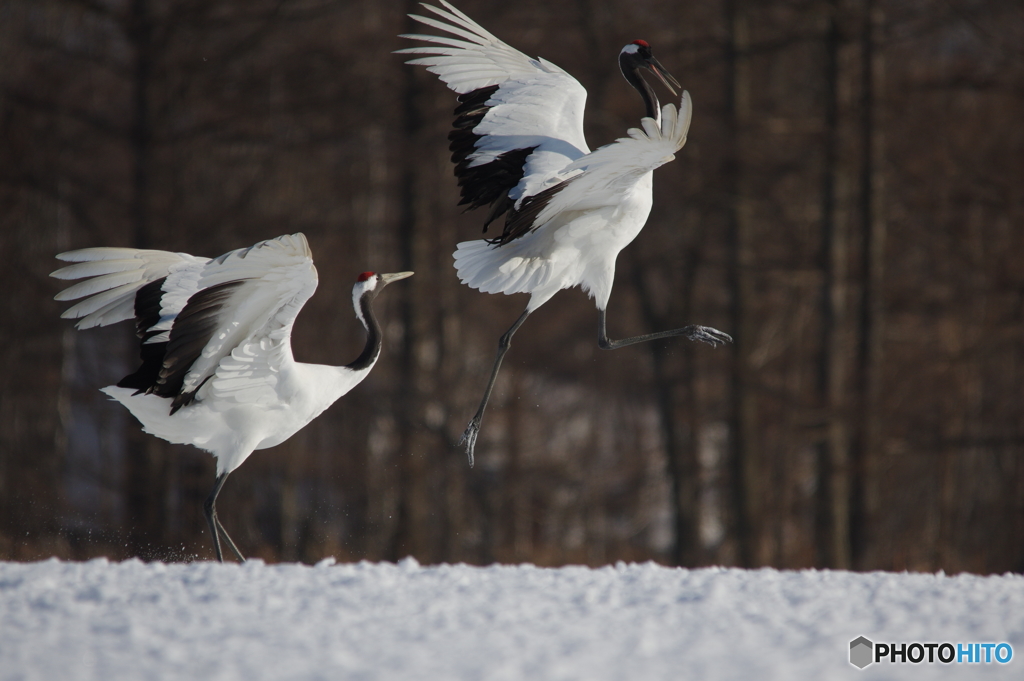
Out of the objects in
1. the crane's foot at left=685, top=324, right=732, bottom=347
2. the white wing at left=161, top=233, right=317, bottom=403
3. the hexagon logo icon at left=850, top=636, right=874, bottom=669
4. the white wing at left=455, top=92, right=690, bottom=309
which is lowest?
the hexagon logo icon at left=850, top=636, right=874, bottom=669

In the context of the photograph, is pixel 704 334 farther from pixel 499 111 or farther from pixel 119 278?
pixel 119 278

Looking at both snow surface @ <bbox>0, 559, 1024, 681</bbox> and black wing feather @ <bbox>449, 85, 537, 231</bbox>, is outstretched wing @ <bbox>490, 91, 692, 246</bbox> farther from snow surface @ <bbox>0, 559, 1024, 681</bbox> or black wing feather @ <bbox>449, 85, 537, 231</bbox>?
snow surface @ <bbox>0, 559, 1024, 681</bbox>

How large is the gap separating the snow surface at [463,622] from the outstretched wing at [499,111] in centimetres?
255

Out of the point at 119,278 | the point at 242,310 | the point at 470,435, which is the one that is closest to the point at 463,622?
the point at 242,310

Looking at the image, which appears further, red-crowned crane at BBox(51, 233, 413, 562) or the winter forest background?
the winter forest background

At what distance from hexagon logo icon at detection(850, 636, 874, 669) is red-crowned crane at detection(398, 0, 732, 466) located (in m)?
2.81

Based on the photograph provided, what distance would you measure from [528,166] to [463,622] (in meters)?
3.00

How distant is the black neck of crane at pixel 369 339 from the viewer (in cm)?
568

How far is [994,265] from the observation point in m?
12.1

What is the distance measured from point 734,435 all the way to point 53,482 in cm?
931

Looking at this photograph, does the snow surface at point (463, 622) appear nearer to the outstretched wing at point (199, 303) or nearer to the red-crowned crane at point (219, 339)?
the red-crowned crane at point (219, 339)

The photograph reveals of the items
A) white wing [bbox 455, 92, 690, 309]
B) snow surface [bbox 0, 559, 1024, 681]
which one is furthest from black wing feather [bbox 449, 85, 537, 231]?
snow surface [bbox 0, 559, 1024, 681]

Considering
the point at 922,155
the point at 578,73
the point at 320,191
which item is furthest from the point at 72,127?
the point at 922,155

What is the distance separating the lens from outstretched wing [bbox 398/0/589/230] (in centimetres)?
609
